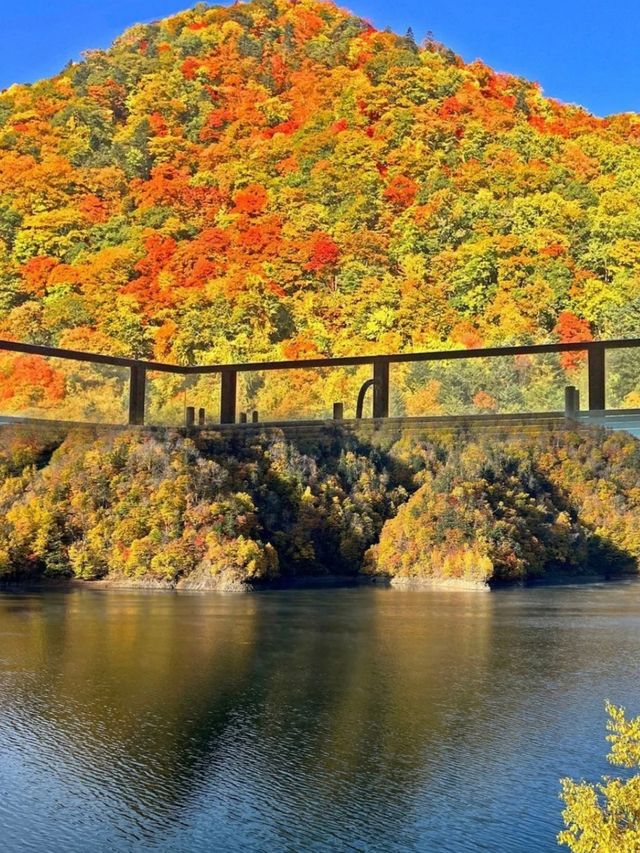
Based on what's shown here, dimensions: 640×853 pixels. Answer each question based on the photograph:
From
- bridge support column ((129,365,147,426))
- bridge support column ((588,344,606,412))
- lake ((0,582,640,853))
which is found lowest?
lake ((0,582,640,853))

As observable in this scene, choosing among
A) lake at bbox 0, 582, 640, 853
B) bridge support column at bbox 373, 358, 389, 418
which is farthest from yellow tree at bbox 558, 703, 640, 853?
bridge support column at bbox 373, 358, 389, 418

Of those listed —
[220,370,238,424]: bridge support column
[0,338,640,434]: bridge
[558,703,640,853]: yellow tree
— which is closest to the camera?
[558,703,640,853]: yellow tree

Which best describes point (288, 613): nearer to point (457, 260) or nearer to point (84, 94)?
point (457, 260)

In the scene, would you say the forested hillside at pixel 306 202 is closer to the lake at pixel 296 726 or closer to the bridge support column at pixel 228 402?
the lake at pixel 296 726

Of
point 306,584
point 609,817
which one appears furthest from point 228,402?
point 306,584

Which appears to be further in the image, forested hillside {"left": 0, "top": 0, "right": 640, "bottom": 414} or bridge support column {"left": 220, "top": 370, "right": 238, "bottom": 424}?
forested hillside {"left": 0, "top": 0, "right": 640, "bottom": 414}

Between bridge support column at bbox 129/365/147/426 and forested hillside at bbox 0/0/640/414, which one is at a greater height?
forested hillside at bbox 0/0/640/414

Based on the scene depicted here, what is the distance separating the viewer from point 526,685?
500 inches

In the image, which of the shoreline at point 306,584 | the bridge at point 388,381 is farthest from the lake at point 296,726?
the shoreline at point 306,584

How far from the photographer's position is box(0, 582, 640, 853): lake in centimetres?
661

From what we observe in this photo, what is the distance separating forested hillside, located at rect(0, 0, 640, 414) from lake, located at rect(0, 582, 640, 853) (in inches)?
440

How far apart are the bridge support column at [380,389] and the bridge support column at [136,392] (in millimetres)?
3317

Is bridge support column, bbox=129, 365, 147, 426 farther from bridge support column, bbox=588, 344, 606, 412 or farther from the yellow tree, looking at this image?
the yellow tree

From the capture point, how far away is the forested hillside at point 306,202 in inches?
1102
